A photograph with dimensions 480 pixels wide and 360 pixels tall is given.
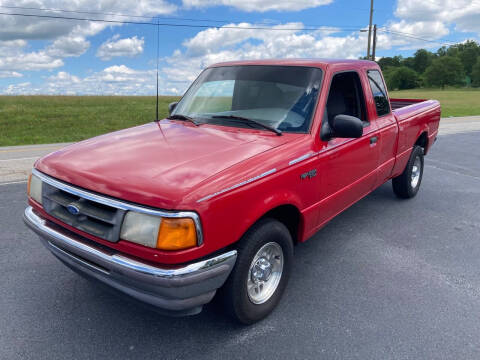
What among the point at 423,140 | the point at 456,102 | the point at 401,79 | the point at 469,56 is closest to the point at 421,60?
the point at 469,56

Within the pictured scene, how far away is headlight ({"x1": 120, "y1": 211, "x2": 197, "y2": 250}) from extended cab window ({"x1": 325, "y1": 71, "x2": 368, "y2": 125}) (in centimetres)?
185

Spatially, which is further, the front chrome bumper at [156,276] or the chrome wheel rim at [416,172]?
the chrome wheel rim at [416,172]

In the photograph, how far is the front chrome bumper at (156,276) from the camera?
2.22 meters

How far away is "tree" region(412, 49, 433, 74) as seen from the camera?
12614 centimetres

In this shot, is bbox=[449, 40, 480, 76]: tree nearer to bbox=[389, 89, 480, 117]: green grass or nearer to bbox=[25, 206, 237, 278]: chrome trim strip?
bbox=[389, 89, 480, 117]: green grass

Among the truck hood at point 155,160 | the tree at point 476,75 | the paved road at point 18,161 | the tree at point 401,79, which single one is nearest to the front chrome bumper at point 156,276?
the truck hood at point 155,160

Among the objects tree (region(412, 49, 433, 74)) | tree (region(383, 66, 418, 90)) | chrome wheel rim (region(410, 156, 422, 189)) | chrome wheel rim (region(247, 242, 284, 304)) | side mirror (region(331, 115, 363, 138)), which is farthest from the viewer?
tree (region(412, 49, 433, 74))

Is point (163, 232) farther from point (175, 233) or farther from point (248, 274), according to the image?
point (248, 274)

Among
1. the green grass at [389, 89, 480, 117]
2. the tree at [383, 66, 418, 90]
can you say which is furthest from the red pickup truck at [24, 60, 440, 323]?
the tree at [383, 66, 418, 90]

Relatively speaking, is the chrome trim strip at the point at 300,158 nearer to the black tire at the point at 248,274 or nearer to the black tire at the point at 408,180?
the black tire at the point at 248,274

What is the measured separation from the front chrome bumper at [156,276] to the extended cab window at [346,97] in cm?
185

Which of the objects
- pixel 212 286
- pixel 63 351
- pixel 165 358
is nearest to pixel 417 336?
pixel 212 286

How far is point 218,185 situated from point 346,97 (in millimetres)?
2274

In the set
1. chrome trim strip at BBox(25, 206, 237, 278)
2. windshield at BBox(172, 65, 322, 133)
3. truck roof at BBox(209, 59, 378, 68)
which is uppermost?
truck roof at BBox(209, 59, 378, 68)
